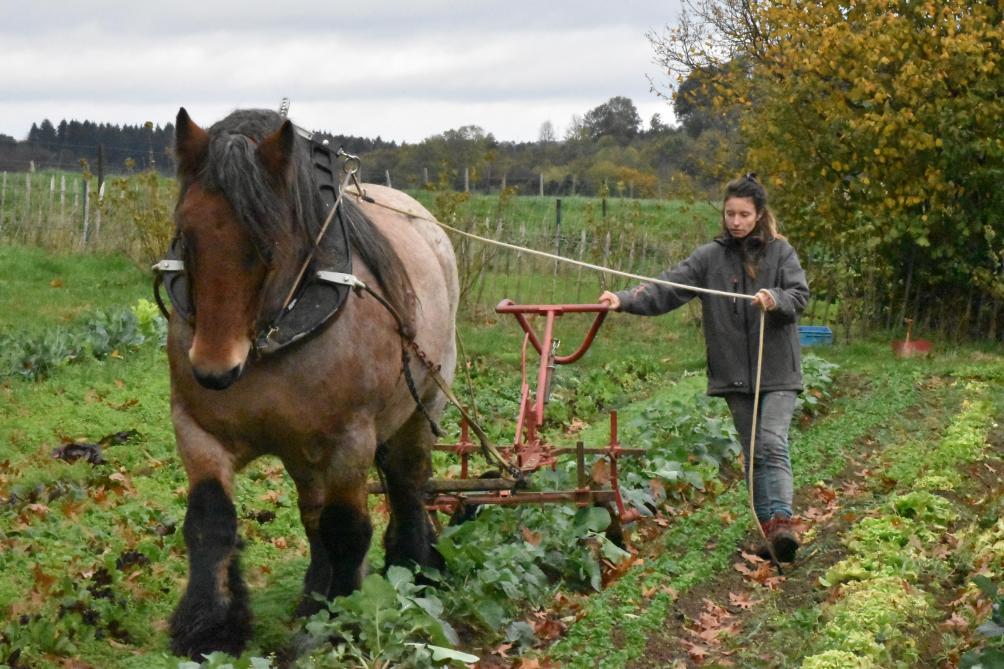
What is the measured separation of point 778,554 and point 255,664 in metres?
3.05

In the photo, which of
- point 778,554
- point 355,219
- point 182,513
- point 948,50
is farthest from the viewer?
point 948,50

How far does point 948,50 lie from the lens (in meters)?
15.9

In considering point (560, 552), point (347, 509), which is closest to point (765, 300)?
point (560, 552)

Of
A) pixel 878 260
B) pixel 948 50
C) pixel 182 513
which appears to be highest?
pixel 948 50

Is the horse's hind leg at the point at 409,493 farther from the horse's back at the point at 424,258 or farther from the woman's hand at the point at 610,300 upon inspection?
the woman's hand at the point at 610,300

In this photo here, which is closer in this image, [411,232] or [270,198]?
[270,198]

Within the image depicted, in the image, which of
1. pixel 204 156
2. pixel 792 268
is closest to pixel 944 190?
pixel 792 268

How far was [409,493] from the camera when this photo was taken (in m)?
6.30

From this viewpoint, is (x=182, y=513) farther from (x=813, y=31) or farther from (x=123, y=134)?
(x=123, y=134)

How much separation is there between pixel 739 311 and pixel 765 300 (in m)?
0.38

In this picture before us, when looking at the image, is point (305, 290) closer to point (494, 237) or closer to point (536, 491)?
point (536, 491)

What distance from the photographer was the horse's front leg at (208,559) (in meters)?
4.71

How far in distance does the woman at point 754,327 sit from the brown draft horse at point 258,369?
1.99 metres

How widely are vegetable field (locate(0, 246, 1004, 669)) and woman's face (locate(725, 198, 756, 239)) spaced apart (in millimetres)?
1561
